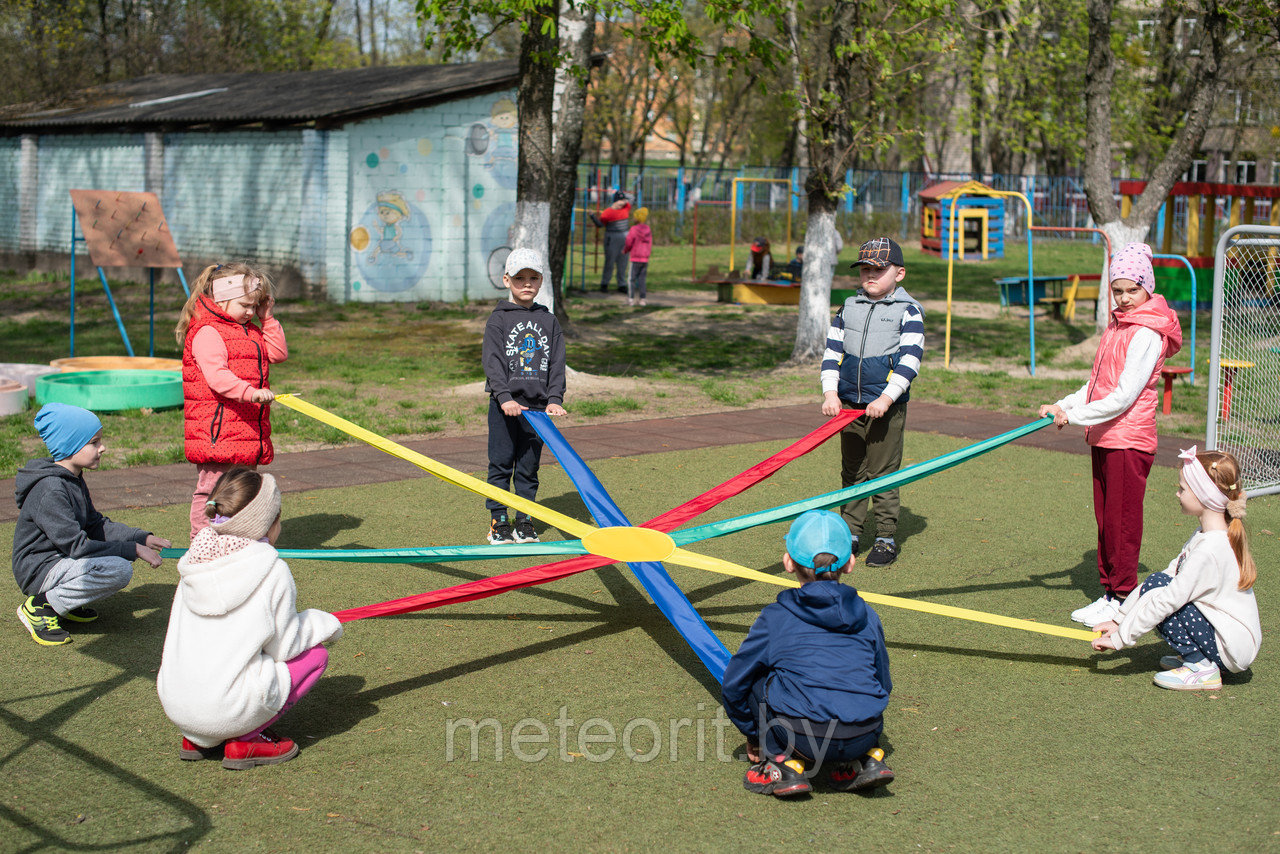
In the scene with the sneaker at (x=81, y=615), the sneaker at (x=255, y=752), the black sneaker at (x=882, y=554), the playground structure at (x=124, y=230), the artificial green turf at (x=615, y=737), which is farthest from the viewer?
the playground structure at (x=124, y=230)

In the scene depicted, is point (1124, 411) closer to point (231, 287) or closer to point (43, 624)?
point (231, 287)

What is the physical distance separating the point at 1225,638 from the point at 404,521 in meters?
4.24

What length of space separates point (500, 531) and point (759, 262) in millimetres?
15701

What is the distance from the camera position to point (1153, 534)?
22.1 feet

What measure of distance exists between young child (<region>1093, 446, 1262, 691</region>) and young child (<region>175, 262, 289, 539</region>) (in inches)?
149

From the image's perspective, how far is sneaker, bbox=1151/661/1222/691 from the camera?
14.6 ft

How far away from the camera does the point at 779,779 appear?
3.52 m

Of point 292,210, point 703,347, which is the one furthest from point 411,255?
point 703,347

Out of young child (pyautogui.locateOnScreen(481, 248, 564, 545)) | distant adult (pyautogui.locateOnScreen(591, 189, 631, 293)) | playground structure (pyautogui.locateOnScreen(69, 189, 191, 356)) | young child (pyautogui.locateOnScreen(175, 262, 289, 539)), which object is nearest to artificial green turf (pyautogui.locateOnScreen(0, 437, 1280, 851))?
young child (pyautogui.locateOnScreen(481, 248, 564, 545))

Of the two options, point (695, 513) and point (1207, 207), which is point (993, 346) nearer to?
point (1207, 207)

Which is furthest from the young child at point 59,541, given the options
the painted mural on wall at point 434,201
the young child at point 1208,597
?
the painted mural on wall at point 434,201

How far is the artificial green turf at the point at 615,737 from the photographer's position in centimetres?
331

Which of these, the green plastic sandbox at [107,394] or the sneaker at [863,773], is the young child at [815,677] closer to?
the sneaker at [863,773]

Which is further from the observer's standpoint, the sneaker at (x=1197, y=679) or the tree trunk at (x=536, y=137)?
the tree trunk at (x=536, y=137)
